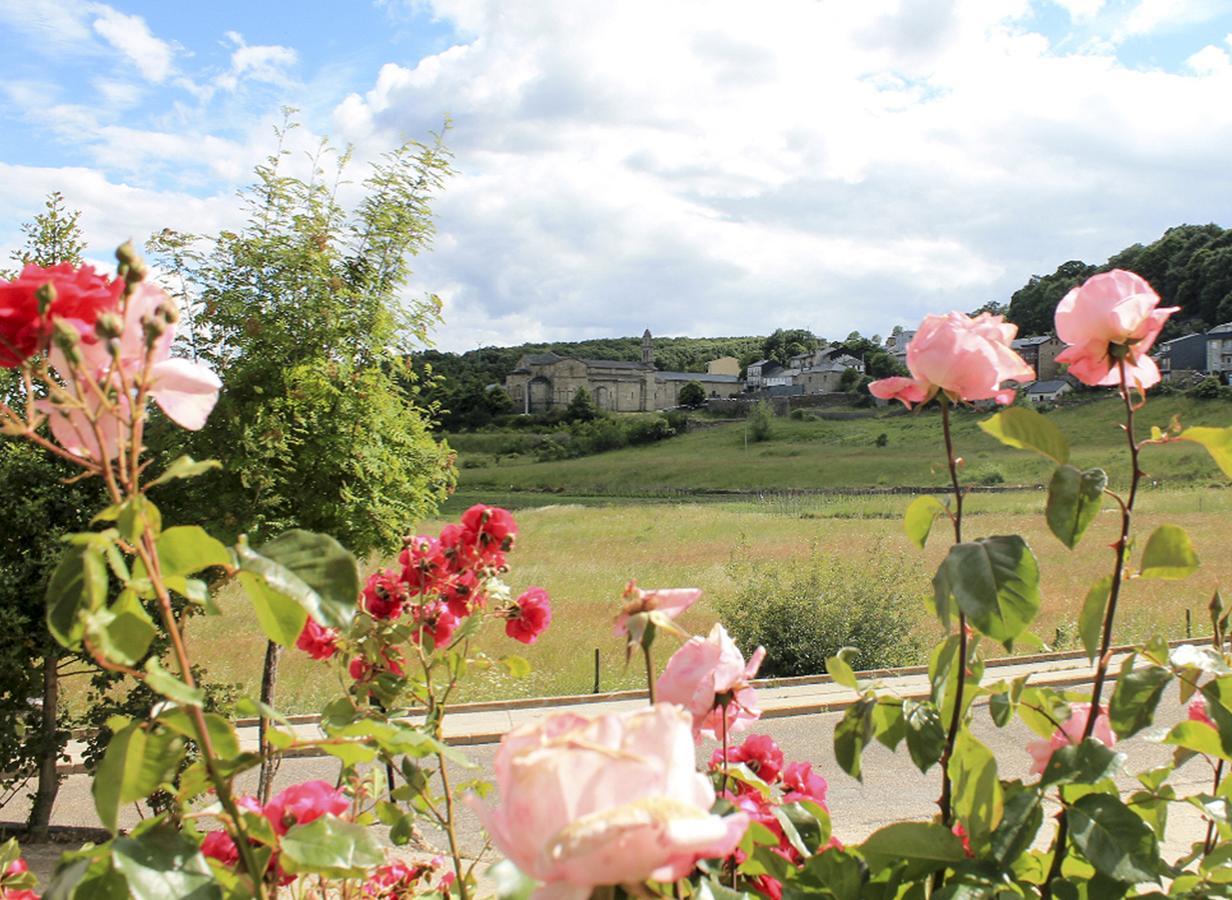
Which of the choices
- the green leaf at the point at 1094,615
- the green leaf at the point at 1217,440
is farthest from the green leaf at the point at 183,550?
the green leaf at the point at 1217,440

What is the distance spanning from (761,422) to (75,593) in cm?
6564

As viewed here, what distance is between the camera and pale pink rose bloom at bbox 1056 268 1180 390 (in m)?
1.17

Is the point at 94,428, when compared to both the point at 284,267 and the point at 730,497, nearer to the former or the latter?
the point at 284,267

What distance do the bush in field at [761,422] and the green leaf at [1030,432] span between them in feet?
207

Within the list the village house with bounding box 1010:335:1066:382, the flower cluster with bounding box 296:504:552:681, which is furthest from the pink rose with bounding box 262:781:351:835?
the village house with bounding box 1010:335:1066:382

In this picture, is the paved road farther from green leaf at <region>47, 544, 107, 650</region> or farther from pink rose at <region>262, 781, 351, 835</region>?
green leaf at <region>47, 544, 107, 650</region>

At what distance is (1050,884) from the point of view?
3.52 ft

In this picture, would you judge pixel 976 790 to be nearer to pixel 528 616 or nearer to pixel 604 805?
pixel 604 805

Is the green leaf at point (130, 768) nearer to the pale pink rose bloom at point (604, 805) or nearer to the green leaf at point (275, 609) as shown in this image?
the green leaf at point (275, 609)

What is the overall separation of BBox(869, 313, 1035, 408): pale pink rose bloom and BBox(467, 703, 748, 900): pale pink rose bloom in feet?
2.18

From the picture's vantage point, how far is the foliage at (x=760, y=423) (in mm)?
64062

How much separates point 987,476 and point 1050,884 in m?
40.2

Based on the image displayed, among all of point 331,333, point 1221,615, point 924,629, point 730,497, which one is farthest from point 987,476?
point 1221,615

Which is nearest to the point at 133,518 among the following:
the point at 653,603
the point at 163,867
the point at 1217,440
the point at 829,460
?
the point at 163,867
